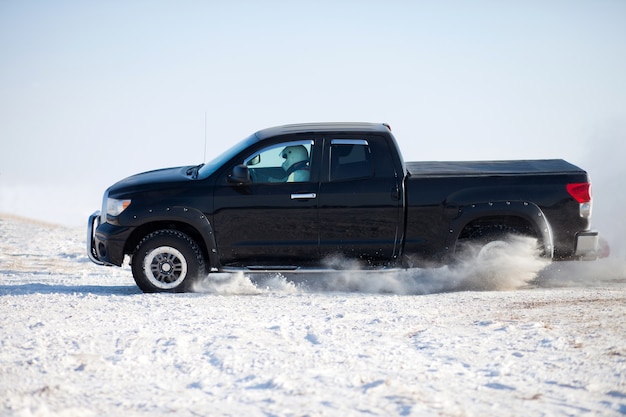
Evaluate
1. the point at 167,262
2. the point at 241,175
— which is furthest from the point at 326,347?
the point at 167,262

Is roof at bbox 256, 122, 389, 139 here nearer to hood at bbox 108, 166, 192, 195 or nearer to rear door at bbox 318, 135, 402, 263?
rear door at bbox 318, 135, 402, 263

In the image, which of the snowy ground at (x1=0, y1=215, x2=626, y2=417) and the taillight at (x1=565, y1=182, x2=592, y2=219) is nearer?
the snowy ground at (x1=0, y1=215, x2=626, y2=417)

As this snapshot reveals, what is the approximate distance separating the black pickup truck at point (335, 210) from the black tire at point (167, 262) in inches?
0.5

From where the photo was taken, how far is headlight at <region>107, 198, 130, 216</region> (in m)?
9.29

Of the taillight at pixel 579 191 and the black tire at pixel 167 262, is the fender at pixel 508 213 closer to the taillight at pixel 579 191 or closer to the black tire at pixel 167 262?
the taillight at pixel 579 191

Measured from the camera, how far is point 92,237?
9.71 m

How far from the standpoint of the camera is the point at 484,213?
9.04 m

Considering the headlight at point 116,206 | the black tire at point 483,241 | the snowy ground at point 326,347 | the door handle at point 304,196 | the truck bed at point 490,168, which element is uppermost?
the truck bed at point 490,168

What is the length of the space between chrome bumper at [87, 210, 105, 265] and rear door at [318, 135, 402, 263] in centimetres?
280

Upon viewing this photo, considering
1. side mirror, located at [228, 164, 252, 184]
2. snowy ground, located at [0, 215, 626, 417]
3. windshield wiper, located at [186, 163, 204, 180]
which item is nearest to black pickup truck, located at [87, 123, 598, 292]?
side mirror, located at [228, 164, 252, 184]

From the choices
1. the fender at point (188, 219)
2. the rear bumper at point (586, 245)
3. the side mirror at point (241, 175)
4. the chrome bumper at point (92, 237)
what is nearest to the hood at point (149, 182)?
the fender at point (188, 219)

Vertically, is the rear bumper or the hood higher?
the hood

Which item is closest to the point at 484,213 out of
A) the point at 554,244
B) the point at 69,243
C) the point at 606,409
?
the point at 554,244

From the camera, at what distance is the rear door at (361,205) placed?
9008 mm
